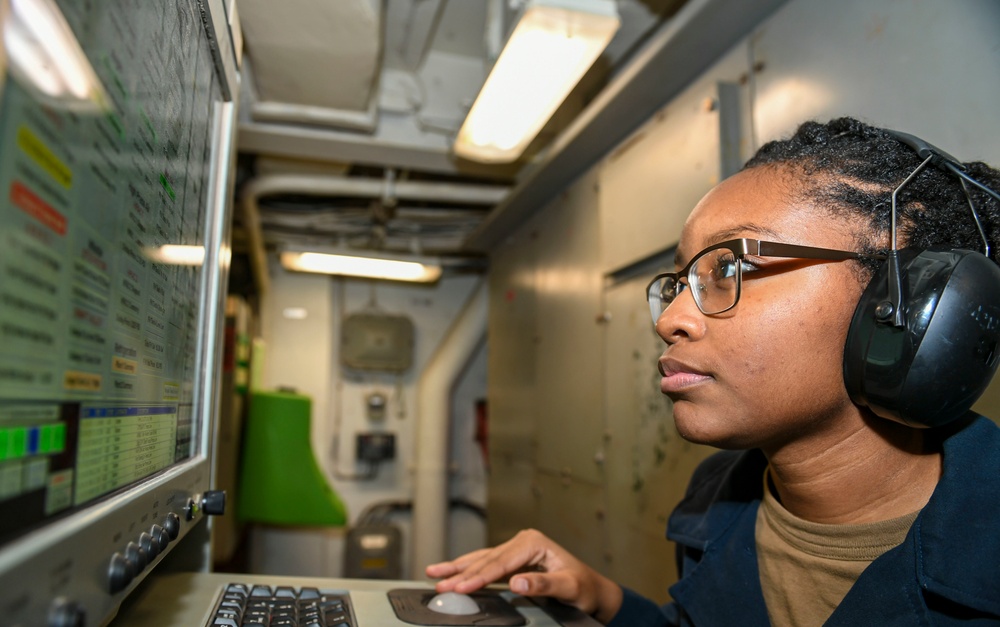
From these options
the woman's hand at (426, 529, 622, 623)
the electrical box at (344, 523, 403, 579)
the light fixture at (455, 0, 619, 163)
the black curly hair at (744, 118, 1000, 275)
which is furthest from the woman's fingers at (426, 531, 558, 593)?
the electrical box at (344, 523, 403, 579)

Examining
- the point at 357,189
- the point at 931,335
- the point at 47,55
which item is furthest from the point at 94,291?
the point at 357,189

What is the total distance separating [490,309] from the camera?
3514 mm

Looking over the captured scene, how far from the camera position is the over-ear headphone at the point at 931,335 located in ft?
2.23

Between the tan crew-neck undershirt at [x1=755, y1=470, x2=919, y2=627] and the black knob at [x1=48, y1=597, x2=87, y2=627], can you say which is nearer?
the black knob at [x1=48, y1=597, x2=87, y2=627]

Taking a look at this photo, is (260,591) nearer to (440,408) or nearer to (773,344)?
(773,344)

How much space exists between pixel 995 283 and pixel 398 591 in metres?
0.84

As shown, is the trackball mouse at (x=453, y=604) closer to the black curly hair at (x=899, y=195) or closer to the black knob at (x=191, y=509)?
the black knob at (x=191, y=509)

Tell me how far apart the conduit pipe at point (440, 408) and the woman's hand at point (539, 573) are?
273cm

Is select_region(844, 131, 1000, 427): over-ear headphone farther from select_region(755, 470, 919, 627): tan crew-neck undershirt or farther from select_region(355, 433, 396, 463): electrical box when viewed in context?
select_region(355, 433, 396, 463): electrical box

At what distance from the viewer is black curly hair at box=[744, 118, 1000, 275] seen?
82 cm

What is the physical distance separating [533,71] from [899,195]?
1.04m

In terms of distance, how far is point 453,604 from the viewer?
85 cm

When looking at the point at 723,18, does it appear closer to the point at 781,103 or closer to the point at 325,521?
the point at 781,103

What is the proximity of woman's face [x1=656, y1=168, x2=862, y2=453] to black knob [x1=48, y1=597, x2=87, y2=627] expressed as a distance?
700mm
